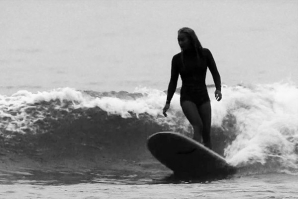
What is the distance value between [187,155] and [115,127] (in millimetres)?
3129

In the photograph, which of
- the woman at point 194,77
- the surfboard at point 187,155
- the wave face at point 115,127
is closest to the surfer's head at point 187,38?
the woman at point 194,77

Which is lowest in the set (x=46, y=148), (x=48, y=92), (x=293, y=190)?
(x=293, y=190)

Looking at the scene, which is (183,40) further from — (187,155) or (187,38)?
(187,155)

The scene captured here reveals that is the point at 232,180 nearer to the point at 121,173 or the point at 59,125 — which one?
the point at 121,173

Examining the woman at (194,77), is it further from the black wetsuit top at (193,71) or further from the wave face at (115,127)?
the wave face at (115,127)

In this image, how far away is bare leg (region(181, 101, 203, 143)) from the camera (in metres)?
11.2

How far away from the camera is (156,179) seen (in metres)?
11.5

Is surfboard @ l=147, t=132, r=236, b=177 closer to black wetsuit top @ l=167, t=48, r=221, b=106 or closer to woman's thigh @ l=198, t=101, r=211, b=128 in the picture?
woman's thigh @ l=198, t=101, r=211, b=128

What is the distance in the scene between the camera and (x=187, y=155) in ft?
37.0

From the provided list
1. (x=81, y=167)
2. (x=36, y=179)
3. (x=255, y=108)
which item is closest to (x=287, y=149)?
(x=255, y=108)

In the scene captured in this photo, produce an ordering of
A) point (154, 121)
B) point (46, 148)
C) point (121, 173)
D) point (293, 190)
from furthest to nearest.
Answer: point (154, 121) → point (46, 148) → point (121, 173) → point (293, 190)

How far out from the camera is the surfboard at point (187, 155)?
11.2 meters

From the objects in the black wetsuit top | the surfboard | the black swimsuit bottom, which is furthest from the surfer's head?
the surfboard

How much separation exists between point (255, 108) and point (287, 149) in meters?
1.96
